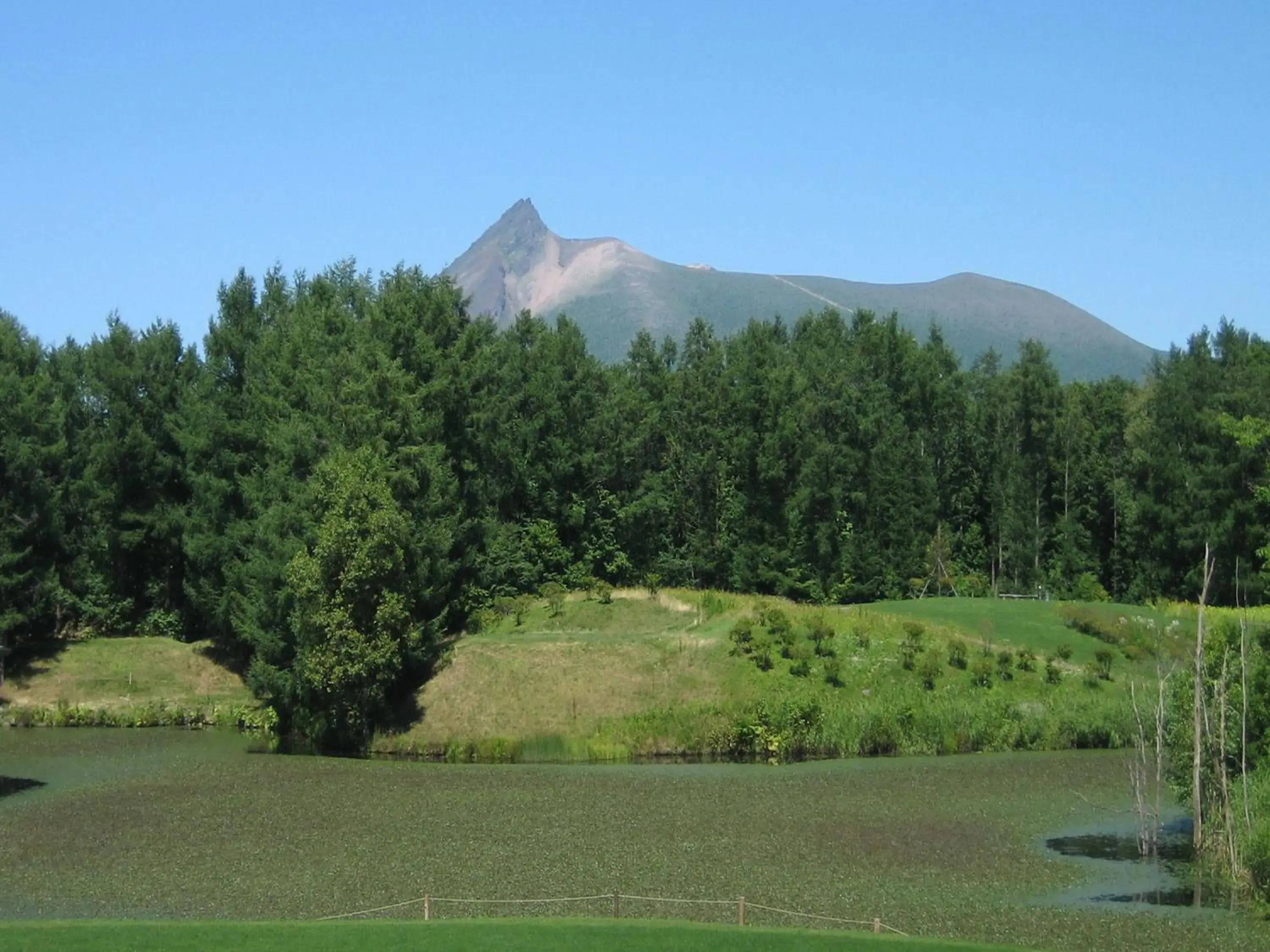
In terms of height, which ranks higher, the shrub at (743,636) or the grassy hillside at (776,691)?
the shrub at (743,636)

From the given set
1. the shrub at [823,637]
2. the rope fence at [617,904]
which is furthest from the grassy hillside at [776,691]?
the rope fence at [617,904]

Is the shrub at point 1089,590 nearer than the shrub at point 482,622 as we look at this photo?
No

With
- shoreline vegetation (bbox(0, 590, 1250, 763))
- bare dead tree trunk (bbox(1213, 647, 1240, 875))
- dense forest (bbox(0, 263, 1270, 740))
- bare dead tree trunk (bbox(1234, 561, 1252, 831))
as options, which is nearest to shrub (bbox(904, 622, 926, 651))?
shoreline vegetation (bbox(0, 590, 1250, 763))

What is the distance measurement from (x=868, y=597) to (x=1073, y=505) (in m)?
17.2

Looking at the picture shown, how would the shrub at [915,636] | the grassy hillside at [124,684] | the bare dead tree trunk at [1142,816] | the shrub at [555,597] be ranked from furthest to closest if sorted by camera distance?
the shrub at [555,597], the grassy hillside at [124,684], the shrub at [915,636], the bare dead tree trunk at [1142,816]

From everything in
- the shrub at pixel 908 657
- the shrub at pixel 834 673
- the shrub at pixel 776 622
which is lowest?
the shrub at pixel 834 673

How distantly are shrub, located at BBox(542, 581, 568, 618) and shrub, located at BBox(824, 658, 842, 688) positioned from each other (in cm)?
1629

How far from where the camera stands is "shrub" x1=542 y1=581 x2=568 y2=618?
65.6 meters

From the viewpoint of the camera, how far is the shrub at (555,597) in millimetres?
65625

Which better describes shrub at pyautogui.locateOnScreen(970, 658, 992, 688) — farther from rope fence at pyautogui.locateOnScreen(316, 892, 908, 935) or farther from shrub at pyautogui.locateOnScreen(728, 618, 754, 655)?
rope fence at pyautogui.locateOnScreen(316, 892, 908, 935)

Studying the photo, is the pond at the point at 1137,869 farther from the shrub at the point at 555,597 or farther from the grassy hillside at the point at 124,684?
the grassy hillside at the point at 124,684

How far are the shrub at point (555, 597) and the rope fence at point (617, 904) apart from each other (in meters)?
38.4

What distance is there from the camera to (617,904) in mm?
25109

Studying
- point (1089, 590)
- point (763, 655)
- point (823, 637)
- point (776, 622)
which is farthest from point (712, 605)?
point (1089, 590)
